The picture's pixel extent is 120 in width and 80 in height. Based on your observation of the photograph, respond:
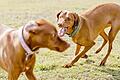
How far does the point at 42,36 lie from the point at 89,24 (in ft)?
9.73

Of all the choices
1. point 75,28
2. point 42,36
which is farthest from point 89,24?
point 42,36

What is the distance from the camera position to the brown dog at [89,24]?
6492mm

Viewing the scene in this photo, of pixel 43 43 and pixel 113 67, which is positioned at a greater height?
pixel 43 43

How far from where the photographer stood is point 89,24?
23.2 feet

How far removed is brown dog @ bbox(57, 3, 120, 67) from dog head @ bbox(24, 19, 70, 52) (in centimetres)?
Result: 190

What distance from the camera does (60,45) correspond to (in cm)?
429

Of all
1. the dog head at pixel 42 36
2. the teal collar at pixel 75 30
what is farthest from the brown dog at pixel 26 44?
the teal collar at pixel 75 30

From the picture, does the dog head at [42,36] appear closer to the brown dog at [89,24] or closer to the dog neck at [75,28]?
the brown dog at [89,24]

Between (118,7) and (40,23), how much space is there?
11.6 feet

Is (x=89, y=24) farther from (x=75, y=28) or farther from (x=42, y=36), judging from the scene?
(x=42, y=36)

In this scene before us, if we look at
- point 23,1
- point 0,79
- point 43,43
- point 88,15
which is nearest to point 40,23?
point 43,43

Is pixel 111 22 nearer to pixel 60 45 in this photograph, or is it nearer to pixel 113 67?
pixel 113 67

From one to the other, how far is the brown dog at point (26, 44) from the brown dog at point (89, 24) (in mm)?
1658

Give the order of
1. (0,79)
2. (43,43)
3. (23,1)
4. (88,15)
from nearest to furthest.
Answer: (43,43) < (0,79) < (88,15) < (23,1)
